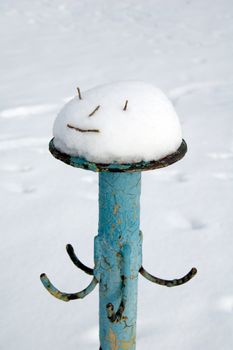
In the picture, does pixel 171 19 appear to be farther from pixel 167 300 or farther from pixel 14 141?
pixel 167 300

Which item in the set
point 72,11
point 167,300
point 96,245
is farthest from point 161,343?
point 72,11

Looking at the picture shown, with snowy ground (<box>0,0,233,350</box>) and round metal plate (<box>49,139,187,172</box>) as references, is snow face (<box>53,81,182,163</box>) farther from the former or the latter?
snowy ground (<box>0,0,233,350</box>)

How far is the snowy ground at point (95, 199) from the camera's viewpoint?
165cm

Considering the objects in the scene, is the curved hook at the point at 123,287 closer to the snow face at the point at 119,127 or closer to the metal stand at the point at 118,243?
the metal stand at the point at 118,243

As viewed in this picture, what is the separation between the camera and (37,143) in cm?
285

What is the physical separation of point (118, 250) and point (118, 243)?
2 cm

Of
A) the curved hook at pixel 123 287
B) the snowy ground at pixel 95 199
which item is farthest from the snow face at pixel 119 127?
the snowy ground at pixel 95 199

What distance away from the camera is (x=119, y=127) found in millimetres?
909

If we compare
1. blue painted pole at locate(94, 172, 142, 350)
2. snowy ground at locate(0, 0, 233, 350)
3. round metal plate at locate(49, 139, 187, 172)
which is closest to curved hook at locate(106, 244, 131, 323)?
blue painted pole at locate(94, 172, 142, 350)

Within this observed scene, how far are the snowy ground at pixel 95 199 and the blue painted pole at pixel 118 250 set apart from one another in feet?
1.71

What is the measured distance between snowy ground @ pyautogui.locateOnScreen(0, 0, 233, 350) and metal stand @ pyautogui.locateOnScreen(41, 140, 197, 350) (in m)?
0.52

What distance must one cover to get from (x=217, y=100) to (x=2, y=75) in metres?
1.59

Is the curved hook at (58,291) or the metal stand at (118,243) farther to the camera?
the curved hook at (58,291)

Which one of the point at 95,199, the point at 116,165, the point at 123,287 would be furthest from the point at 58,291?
the point at 95,199
